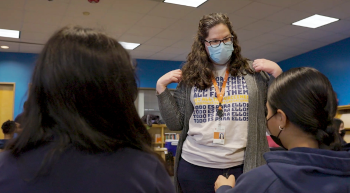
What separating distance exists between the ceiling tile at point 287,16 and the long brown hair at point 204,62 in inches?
154

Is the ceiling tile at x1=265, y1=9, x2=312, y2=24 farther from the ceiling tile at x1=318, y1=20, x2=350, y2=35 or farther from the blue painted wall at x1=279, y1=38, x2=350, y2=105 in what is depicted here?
the blue painted wall at x1=279, y1=38, x2=350, y2=105

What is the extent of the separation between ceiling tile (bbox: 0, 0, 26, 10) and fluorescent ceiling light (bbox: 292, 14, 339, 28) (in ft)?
15.5

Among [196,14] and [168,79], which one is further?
[196,14]

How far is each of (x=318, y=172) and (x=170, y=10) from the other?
14.2 ft

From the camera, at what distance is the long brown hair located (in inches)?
59.2

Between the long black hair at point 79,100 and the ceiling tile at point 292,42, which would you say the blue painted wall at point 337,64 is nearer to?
the ceiling tile at point 292,42

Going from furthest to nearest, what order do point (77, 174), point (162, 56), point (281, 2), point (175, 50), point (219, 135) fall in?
1. point (162, 56)
2. point (175, 50)
3. point (281, 2)
4. point (219, 135)
5. point (77, 174)

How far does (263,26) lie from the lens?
18.8 ft

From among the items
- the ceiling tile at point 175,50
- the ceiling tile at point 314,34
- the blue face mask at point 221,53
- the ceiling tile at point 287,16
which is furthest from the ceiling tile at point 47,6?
the ceiling tile at point 314,34

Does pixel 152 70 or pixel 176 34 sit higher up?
pixel 176 34

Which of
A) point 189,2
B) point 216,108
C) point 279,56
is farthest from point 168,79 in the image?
point 279,56

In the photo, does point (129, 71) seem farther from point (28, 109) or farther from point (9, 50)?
point (9, 50)

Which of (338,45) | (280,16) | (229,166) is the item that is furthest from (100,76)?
(338,45)

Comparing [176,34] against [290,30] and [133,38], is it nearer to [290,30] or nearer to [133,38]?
[133,38]
